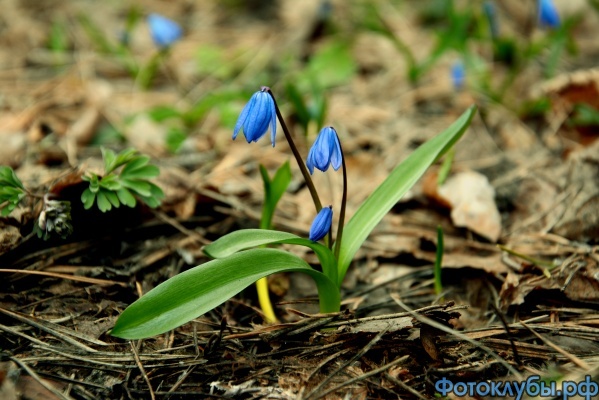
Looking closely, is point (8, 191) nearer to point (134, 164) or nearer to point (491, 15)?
point (134, 164)

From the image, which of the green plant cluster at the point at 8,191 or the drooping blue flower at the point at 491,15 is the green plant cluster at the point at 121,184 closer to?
the green plant cluster at the point at 8,191

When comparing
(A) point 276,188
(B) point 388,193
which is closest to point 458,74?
(B) point 388,193

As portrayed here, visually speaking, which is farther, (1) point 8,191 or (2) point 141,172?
(2) point 141,172

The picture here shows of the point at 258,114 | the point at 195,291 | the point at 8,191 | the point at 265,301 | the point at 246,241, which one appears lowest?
the point at 265,301

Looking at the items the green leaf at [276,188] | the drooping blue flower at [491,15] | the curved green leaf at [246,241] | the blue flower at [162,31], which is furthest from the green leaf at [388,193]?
the blue flower at [162,31]

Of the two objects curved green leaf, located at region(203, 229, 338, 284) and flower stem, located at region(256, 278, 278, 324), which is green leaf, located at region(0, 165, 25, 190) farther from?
flower stem, located at region(256, 278, 278, 324)

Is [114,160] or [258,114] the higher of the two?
[258,114]

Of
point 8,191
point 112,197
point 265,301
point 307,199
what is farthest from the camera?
point 307,199
